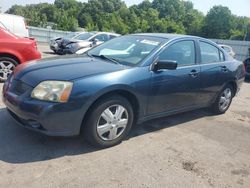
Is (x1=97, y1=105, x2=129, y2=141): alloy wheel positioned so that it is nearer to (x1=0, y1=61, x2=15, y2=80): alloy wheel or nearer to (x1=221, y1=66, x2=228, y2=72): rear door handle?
(x1=221, y1=66, x2=228, y2=72): rear door handle

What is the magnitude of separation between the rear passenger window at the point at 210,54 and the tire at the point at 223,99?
64 cm

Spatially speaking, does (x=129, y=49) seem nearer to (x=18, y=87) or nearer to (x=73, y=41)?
(x=18, y=87)

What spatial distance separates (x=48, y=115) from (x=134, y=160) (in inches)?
47.3

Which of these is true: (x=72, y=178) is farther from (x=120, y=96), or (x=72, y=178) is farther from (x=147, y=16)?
(x=147, y=16)

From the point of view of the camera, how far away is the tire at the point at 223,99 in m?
6.05

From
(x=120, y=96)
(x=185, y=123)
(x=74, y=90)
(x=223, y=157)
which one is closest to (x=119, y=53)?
(x=120, y=96)

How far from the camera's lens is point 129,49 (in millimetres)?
4793

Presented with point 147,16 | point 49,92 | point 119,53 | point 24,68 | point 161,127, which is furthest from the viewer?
point 147,16

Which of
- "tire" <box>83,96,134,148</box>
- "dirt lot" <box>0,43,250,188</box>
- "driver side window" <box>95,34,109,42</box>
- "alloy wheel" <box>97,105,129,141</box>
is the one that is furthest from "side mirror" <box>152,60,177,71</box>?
"driver side window" <box>95,34,109,42</box>

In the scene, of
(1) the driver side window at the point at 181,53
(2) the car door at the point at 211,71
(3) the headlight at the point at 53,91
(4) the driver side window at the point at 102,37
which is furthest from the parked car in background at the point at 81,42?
(3) the headlight at the point at 53,91

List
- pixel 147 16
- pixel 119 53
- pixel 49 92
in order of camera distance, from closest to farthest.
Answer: pixel 49 92 → pixel 119 53 → pixel 147 16

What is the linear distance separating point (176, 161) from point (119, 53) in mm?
1870

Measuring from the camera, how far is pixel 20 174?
10.7ft

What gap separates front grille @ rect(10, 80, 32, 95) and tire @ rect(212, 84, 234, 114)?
12.3ft
